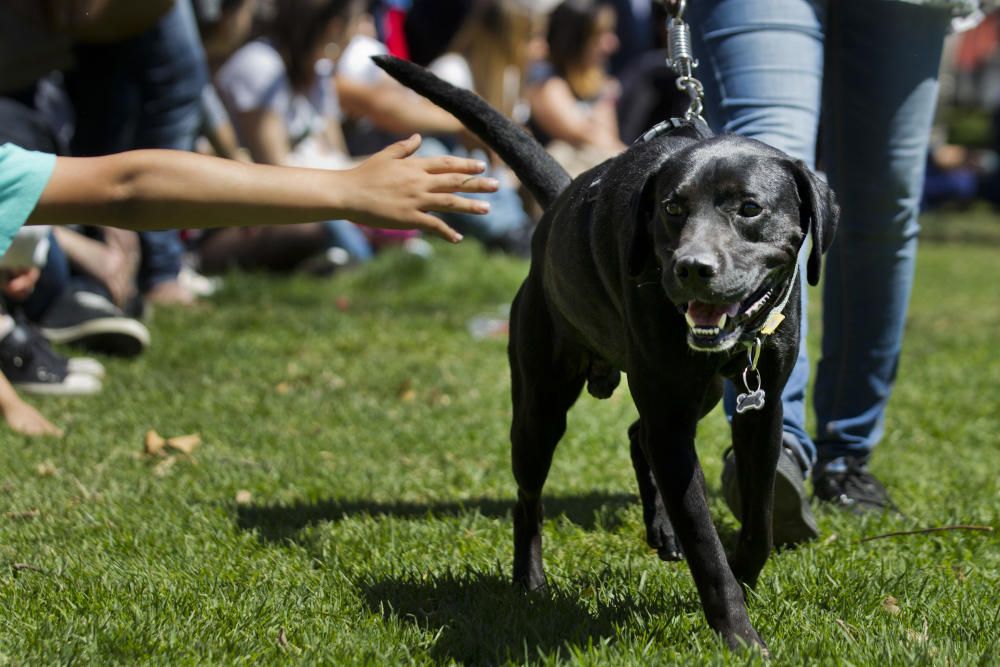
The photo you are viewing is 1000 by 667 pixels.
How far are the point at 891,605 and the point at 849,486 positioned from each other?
39.0 inches

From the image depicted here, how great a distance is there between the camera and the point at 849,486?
3816mm

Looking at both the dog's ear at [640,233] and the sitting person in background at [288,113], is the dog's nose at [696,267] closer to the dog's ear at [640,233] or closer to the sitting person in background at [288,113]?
the dog's ear at [640,233]

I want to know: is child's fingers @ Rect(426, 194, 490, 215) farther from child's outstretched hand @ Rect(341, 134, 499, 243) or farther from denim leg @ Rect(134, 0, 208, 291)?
denim leg @ Rect(134, 0, 208, 291)

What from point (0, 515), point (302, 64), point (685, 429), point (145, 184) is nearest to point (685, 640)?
point (685, 429)

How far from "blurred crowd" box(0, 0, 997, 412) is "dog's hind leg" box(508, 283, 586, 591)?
1157 mm

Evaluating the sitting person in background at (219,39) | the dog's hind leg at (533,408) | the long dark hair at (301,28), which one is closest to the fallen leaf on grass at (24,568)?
the dog's hind leg at (533,408)

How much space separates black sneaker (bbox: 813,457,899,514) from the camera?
3.76 m

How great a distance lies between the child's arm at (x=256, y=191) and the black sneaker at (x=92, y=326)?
3.02 m

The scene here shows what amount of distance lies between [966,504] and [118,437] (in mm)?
2849

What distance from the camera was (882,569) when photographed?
3041 millimetres

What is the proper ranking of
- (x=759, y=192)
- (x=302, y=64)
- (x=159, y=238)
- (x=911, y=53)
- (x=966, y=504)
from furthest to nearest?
(x=302, y=64) < (x=159, y=238) < (x=966, y=504) < (x=911, y=53) < (x=759, y=192)

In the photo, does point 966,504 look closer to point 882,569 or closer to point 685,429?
point 882,569

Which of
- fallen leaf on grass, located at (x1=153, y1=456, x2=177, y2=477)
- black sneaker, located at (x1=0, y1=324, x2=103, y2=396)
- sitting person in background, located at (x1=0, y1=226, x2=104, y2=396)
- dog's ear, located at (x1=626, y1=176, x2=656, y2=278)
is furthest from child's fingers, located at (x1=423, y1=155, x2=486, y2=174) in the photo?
black sneaker, located at (x1=0, y1=324, x2=103, y2=396)

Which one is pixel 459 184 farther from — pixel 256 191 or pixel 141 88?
pixel 141 88
